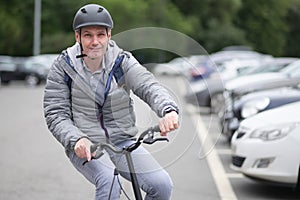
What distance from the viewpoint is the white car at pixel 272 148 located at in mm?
7363

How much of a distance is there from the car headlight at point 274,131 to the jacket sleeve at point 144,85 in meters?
3.72

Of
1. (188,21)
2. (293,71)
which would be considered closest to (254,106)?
(293,71)

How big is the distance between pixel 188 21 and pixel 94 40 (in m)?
67.4

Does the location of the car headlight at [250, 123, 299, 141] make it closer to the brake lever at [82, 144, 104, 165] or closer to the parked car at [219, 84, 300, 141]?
the parked car at [219, 84, 300, 141]

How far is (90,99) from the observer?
4.10m

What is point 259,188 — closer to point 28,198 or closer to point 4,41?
point 28,198

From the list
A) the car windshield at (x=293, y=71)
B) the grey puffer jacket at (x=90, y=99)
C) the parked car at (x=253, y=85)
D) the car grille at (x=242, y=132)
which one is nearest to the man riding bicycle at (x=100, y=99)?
the grey puffer jacket at (x=90, y=99)

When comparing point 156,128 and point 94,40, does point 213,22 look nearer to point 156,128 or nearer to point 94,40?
point 94,40

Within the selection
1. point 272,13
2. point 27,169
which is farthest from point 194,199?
point 272,13

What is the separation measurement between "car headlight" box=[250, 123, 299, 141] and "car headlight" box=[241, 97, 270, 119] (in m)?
3.23

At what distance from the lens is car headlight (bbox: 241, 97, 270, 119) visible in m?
11.0

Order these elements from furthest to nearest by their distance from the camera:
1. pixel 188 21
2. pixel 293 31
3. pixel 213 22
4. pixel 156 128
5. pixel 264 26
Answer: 1. pixel 293 31
2. pixel 264 26
3. pixel 213 22
4. pixel 188 21
5. pixel 156 128

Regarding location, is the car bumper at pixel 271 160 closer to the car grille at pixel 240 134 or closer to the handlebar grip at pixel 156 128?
the car grille at pixel 240 134

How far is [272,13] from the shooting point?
3167 inches
